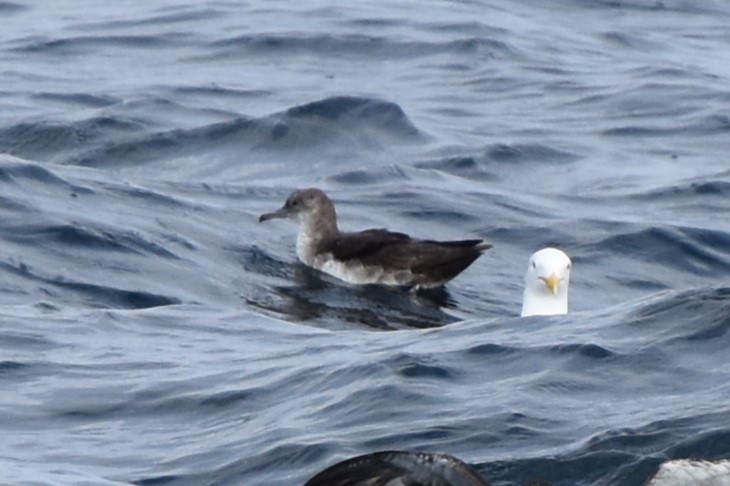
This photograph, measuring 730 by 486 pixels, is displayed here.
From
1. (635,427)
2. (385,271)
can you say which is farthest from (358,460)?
(385,271)

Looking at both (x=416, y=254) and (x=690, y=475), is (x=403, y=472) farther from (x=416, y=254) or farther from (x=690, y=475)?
(x=416, y=254)

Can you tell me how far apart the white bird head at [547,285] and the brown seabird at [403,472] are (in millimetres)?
6624

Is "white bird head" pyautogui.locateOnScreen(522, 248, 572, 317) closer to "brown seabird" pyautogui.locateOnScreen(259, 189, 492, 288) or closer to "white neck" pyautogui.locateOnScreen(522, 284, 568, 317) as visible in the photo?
"white neck" pyautogui.locateOnScreen(522, 284, 568, 317)

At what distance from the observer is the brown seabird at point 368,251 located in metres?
15.1

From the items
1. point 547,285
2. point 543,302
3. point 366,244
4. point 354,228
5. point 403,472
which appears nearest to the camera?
point 403,472

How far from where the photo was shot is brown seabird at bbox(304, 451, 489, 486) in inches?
251

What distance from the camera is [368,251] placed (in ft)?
50.8

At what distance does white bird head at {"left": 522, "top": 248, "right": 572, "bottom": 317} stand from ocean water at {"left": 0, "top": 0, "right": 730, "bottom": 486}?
35 cm

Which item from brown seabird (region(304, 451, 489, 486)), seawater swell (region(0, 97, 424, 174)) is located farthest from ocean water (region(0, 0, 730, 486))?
brown seabird (region(304, 451, 489, 486))

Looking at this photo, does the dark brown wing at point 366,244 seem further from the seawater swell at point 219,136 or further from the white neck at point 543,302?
the seawater swell at point 219,136

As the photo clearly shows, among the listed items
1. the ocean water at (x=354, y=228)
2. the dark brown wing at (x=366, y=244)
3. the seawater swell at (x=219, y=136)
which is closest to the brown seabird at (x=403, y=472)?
the ocean water at (x=354, y=228)

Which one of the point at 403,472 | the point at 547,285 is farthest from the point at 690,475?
the point at 547,285

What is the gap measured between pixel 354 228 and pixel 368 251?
1848 millimetres

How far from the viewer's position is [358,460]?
649 cm
